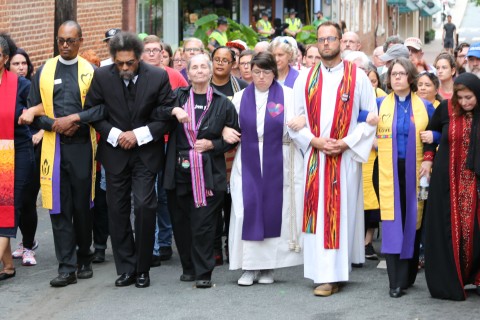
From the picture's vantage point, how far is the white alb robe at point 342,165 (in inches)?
368

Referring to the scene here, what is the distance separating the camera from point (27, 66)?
→ 1095cm

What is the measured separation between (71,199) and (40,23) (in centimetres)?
962

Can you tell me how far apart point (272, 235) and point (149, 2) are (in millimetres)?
16463

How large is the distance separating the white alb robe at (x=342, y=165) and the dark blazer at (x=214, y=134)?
59cm

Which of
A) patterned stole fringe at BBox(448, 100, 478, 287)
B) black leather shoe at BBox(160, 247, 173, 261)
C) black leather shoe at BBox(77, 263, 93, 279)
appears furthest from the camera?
black leather shoe at BBox(160, 247, 173, 261)

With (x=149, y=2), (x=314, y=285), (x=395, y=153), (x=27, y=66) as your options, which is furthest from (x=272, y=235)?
(x=149, y=2)

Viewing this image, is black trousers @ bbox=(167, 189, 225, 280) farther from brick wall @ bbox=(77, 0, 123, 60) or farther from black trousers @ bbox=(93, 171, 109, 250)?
brick wall @ bbox=(77, 0, 123, 60)

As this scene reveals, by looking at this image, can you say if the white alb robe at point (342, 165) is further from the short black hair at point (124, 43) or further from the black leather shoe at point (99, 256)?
the black leather shoe at point (99, 256)

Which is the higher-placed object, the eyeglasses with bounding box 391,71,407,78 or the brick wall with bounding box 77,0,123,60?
the brick wall with bounding box 77,0,123,60

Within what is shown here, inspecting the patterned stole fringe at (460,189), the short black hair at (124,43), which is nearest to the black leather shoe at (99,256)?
the short black hair at (124,43)

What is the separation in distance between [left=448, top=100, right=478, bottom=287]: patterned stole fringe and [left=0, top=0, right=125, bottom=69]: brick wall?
998 cm

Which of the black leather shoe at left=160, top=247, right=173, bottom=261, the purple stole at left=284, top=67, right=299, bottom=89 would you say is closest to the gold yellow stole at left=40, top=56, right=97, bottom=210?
the black leather shoe at left=160, top=247, right=173, bottom=261

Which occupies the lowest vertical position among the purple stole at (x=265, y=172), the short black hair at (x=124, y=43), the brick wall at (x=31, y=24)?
the purple stole at (x=265, y=172)

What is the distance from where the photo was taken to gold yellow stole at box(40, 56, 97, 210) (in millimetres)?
9695
